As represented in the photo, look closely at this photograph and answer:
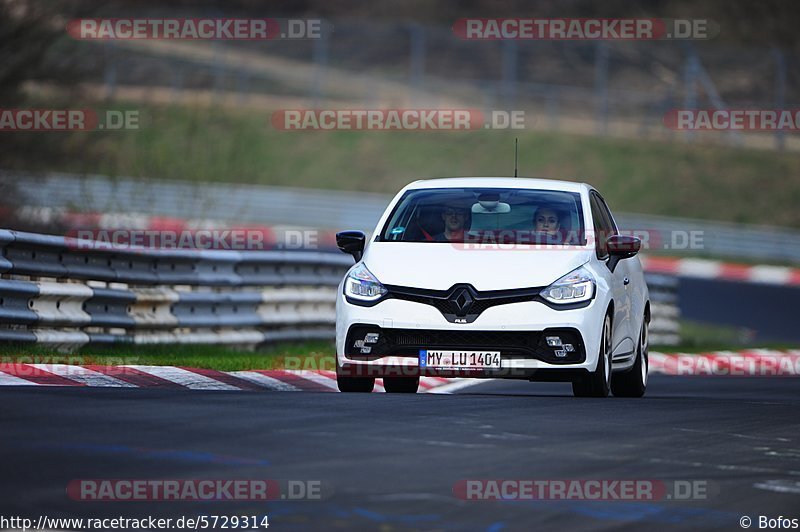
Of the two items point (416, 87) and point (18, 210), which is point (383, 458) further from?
point (416, 87)

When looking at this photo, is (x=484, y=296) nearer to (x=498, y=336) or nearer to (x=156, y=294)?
(x=498, y=336)

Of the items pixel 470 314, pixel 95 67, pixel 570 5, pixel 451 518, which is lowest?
pixel 451 518

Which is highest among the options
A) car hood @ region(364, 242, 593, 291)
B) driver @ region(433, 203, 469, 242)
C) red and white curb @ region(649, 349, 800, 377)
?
driver @ region(433, 203, 469, 242)

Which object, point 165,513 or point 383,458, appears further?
point 383,458

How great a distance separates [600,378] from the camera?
40.0 ft

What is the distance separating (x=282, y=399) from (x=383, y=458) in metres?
2.65

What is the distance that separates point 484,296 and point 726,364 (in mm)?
10443

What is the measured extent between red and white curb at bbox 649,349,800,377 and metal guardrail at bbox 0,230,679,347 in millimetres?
4242

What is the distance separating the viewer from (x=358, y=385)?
12367 millimetres

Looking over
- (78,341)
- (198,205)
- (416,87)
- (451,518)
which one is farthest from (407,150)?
(451,518)

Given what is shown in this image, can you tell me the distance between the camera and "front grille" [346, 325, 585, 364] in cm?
1177

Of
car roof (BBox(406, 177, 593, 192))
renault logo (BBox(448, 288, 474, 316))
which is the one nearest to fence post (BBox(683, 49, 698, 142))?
car roof (BBox(406, 177, 593, 192))

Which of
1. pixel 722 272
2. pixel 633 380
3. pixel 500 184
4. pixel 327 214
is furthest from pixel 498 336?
pixel 327 214

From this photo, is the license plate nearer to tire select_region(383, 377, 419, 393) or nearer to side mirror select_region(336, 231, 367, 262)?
tire select_region(383, 377, 419, 393)
